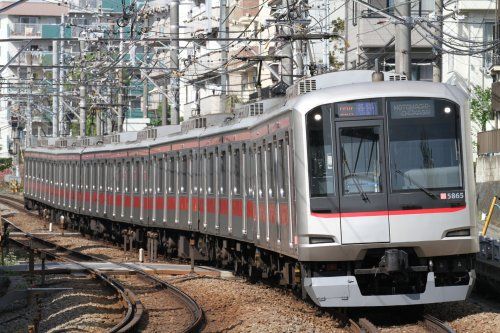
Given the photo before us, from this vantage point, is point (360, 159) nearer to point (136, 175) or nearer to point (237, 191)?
point (237, 191)

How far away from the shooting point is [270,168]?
15.2 m

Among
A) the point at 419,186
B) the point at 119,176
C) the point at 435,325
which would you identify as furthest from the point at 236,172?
the point at 119,176

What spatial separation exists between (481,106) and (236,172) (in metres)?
15.4

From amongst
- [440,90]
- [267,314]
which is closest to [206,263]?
[267,314]

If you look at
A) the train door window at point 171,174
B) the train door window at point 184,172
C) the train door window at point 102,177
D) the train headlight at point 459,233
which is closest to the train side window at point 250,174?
the train headlight at point 459,233

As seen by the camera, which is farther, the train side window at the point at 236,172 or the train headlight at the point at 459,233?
the train side window at the point at 236,172

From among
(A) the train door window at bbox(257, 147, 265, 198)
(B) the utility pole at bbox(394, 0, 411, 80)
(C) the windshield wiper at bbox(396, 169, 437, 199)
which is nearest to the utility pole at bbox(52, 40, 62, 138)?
(B) the utility pole at bbox(394, 0, 411, 80)

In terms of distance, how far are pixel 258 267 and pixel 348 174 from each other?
5.17 metres

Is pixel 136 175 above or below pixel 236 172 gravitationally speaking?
above

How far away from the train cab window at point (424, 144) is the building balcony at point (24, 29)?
77441 millimetres

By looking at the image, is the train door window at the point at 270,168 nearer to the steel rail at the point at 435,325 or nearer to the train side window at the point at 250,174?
the train side window at the point at 250,174

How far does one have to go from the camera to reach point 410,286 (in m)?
12.4

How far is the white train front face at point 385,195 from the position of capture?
12.3 metres

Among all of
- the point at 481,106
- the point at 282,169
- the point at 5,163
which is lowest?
the point at 282,169
